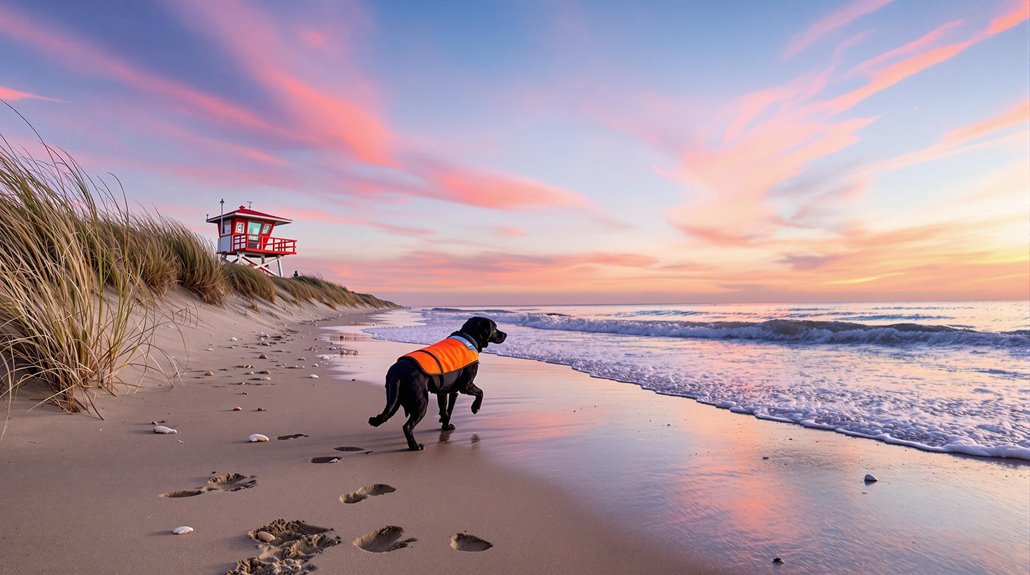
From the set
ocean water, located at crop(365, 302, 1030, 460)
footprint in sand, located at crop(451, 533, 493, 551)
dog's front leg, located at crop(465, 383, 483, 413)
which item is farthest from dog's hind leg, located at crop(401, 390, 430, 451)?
ocean water, located at crop(365, 302, 1030, 460)

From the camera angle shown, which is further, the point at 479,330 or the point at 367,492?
the point at 479,330

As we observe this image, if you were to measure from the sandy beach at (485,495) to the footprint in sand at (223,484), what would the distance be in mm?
14

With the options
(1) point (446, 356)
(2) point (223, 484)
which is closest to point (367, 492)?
(2) point (223, 484)

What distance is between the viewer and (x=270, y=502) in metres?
2.61

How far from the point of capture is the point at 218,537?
2199mm

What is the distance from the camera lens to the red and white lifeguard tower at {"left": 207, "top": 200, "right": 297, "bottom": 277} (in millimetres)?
34656

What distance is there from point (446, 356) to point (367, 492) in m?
1.43

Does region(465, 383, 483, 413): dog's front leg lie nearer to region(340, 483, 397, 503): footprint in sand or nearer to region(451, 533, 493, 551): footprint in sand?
region(340, 483, 397, 503): footprint in sand

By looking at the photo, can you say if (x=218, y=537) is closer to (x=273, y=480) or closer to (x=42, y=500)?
(x=273, y=480)

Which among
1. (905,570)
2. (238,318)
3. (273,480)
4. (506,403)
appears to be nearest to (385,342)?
(238,318)

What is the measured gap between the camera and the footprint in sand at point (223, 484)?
2.68 m

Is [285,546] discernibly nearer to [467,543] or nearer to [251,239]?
[467,543]

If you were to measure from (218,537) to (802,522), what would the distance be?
2843 mm

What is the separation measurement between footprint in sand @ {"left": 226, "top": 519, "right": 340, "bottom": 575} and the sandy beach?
1 cm
